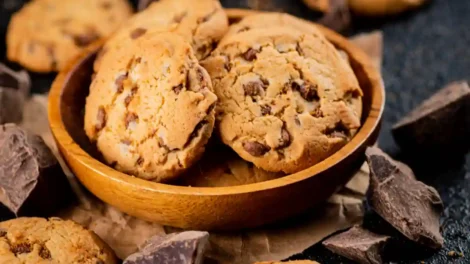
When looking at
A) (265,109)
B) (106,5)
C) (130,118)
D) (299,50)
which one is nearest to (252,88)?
(265,109)

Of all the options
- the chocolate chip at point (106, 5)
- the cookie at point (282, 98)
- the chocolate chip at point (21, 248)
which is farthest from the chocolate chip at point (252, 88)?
the chocolate chip at point (106, 5)

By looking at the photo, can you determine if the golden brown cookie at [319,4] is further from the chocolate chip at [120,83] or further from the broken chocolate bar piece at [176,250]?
the broken chocolate bar piece at [176,250]

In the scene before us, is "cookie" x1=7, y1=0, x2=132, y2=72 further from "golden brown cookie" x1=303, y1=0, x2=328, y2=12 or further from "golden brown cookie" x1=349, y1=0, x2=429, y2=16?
"golden brown cookie" x1=349, y1=0, x2=429, y2=16

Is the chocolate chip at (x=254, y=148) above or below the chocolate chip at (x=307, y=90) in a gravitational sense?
below

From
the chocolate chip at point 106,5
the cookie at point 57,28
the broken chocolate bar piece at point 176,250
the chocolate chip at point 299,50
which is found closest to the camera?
the broken chocolate bar piece at point 176,250

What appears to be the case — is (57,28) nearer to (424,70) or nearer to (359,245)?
(424,70)

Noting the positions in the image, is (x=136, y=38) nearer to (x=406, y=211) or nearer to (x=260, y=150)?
(x=260, y=150)

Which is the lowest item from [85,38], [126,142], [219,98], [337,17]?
[85,38]
